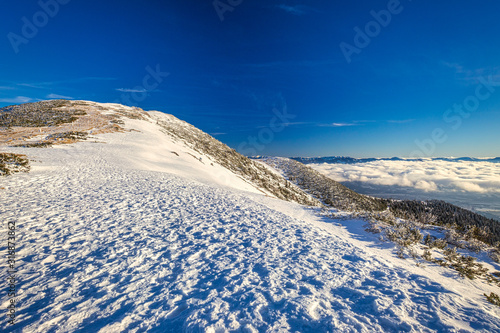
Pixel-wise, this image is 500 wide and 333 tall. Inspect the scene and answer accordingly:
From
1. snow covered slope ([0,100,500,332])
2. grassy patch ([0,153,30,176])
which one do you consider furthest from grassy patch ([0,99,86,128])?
snow covered slope ([0,100,500,332])

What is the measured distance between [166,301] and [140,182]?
10858mm

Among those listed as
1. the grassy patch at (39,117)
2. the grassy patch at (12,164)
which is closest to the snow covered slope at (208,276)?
the grassy patch at (12,164)

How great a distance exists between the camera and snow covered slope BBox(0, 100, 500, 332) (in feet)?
11.3


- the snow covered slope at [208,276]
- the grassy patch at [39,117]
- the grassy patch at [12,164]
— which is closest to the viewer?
the snow covered slope at [208,276]

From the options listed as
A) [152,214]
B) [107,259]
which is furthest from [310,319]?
[152,214]

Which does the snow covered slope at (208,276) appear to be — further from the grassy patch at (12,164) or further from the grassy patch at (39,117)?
the grassy patch at (39,117)

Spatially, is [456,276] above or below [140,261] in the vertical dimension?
below

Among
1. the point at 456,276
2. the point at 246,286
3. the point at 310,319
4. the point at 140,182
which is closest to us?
the point at 310,319

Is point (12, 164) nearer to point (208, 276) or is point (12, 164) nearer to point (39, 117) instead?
point (208, 276)

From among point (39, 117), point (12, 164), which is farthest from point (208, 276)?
point (39, 117)

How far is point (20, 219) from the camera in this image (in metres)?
7.29

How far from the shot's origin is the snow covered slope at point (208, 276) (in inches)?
135

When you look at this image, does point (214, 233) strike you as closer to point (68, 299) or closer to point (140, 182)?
point (68, 299)

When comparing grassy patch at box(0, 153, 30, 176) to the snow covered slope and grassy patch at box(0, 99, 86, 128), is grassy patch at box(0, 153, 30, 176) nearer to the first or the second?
the snow covered slope
